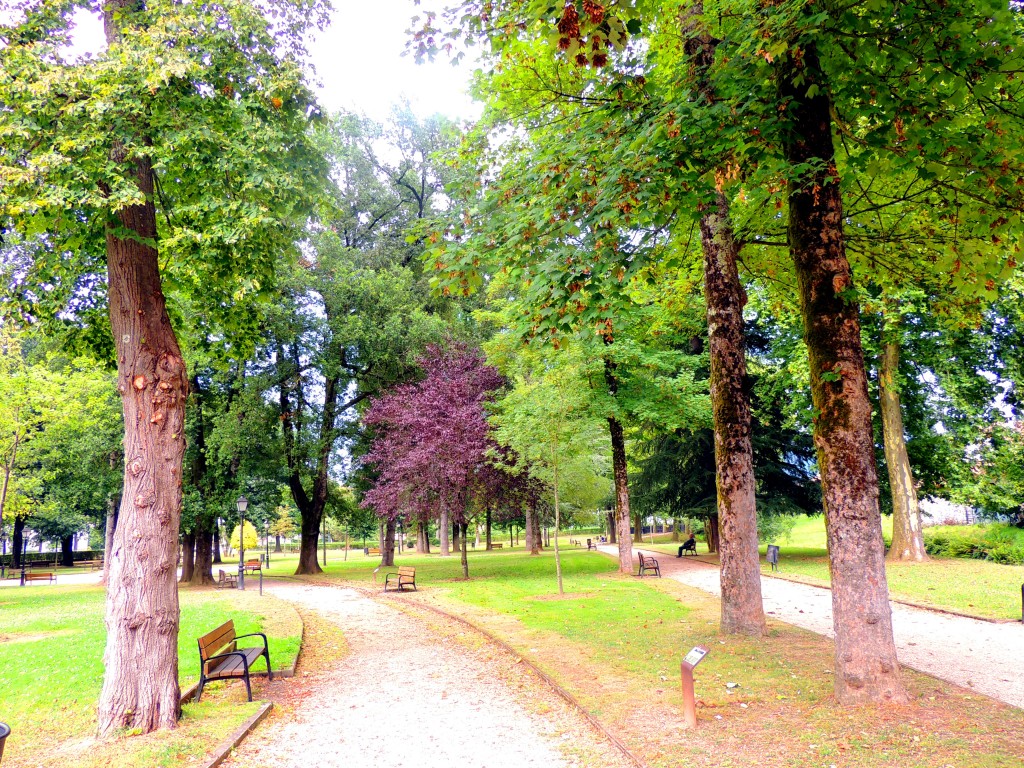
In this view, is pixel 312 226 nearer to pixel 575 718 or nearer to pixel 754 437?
pixel 754 437

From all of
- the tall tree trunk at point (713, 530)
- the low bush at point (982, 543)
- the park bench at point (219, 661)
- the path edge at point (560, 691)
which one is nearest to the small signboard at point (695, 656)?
the path edge at point (560, 691)

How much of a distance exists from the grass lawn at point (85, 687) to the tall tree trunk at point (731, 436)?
6342 millimetres

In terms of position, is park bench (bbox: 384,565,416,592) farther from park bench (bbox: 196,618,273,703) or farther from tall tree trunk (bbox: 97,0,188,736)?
tall tree trunk (bbox: 97,0,188,736)

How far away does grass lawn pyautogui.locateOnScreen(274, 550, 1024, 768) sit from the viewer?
16.3 ft

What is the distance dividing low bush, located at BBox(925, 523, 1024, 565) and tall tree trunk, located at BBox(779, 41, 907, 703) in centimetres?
1855

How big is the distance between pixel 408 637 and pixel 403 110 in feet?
96.2

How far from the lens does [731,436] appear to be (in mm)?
9453

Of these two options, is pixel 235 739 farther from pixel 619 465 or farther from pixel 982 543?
pixel 982 543

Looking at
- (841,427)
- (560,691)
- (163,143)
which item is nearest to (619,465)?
(560,691)

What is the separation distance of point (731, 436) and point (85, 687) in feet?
30.0

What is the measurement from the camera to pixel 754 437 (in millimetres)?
25422

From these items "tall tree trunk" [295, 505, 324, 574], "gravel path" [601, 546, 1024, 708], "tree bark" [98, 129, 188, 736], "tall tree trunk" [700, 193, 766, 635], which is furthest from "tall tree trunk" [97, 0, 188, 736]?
"tall tree trunk" [295, 505, 324, 574]

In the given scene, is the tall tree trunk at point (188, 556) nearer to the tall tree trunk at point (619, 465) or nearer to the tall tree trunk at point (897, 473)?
the tall tree trunk at point (619, 465)

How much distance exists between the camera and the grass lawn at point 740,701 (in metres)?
4.97
